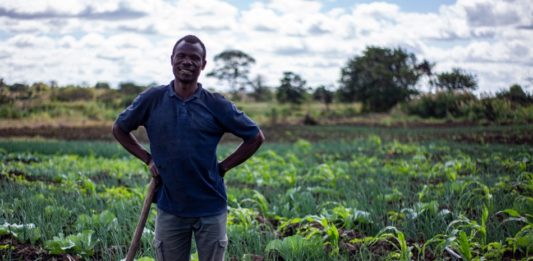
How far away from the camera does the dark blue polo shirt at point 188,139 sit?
317 cm

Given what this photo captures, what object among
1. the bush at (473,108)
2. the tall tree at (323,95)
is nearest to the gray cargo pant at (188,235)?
the bush at (473,108)

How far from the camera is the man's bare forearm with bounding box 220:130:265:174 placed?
336 centimetres

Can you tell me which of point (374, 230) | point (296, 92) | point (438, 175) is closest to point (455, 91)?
point (438, 175)

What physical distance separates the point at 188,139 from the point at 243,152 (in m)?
0.39

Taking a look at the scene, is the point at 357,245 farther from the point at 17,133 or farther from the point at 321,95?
the point at 321,95

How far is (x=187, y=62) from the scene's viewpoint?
3.21m

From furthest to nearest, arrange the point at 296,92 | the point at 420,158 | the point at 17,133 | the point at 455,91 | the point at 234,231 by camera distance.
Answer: the point at 296,92
the point at 455,91
the point at 17,133
the point at 420,158
the point at 234,231

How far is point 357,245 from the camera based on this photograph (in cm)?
492

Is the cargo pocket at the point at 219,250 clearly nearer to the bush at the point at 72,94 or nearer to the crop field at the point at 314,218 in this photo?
the crop field at the point at 314,218

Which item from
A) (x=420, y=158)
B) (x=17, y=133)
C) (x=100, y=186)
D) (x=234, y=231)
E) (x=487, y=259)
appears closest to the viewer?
(x=487, y=259)

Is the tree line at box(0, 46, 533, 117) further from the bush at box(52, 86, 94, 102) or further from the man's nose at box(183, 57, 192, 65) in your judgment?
the man's nose at box(183, 57, 192, 65)

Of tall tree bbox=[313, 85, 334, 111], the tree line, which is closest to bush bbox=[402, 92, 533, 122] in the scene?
the tree line

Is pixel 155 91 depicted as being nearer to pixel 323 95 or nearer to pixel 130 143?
pixel 130 143

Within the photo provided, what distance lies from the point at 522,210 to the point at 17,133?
1874cm
